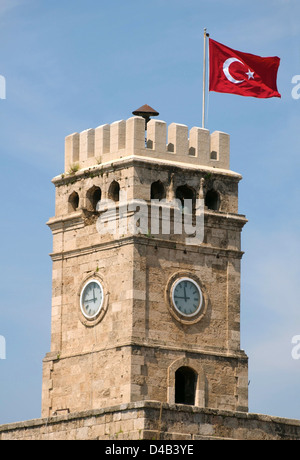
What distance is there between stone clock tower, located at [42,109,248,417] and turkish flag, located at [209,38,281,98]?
220cm

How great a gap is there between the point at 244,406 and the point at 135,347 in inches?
225

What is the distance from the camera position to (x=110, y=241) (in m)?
93.9

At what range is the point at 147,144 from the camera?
94.6 meters

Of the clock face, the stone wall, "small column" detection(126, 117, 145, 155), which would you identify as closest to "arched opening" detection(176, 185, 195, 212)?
"small column" detection(126, 117, 145, 155)

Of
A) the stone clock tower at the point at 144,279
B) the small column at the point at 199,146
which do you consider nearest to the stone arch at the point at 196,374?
the stone clock tower at the point at 144,279

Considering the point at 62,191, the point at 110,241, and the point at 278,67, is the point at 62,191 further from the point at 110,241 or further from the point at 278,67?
the point at 278,67

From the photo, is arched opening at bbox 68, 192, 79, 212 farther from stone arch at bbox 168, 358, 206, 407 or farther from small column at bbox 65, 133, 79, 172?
stone arch at bbox 168, 358, 206, 407

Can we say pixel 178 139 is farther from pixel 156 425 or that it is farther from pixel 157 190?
pixel 156 425

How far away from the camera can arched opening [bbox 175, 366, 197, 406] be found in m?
93.4

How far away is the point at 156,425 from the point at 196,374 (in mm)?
5565

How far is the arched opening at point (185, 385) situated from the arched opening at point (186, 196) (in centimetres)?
668

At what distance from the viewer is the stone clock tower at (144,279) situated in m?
92.5

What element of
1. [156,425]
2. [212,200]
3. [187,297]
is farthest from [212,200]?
[156,425]
